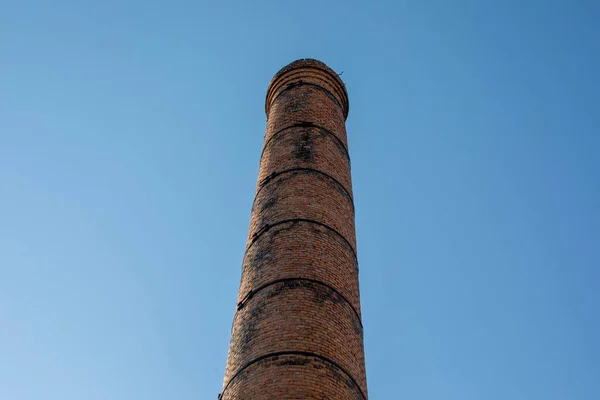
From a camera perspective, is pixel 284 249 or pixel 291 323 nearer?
pixel 291 323

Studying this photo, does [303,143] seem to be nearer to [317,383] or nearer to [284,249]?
[284,249]

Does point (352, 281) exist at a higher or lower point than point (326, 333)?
higher

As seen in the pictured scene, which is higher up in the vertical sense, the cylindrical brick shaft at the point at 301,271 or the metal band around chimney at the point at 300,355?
the cylindrical brick shaft at the point at 301,271

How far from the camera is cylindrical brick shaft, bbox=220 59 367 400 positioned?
611 cm

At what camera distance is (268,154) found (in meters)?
8.84

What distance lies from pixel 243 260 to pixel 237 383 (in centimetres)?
189

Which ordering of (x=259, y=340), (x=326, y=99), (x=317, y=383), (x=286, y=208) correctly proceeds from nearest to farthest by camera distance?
(x=317, y=383) → (x=259, y=340) → (x=286, y=208) → (x=326, y=99)

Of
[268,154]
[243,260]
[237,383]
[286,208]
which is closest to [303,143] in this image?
[268,154]

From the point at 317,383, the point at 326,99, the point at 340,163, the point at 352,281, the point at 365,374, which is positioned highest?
the point at 326,99

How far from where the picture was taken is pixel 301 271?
6926mm

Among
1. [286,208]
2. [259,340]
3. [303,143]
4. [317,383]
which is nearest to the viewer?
[317,383]

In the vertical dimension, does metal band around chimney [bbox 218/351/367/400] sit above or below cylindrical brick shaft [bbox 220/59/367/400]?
below

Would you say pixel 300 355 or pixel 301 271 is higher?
pixel 301 271

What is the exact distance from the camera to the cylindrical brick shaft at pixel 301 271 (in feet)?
20.0
